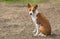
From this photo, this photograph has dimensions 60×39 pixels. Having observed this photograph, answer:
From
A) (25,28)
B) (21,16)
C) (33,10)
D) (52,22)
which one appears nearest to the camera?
(33,10)

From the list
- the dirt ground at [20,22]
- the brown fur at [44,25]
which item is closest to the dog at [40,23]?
the brown fur at [44,25]

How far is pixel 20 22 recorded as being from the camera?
945 cm

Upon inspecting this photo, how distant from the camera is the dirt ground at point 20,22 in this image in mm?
7805

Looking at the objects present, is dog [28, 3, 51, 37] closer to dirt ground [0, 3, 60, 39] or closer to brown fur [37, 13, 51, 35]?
brown fur [37, 13, 51, 35]

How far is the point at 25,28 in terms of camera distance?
855 cm

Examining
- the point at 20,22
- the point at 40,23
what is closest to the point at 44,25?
the point at 40,23

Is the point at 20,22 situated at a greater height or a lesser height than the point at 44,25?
lesser

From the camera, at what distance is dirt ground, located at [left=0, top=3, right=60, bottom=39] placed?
25.6ft

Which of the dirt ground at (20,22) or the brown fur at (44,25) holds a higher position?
the brown fur at (44,25)

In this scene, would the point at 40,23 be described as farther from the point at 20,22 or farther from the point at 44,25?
the point at 20,22

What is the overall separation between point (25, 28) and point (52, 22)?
1.43m

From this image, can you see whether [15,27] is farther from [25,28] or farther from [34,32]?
[34,32]

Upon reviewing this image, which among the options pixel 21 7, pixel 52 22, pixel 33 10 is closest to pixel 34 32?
pixel 33 10

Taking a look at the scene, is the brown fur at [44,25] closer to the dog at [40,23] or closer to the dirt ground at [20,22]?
the dog at [40,23]
